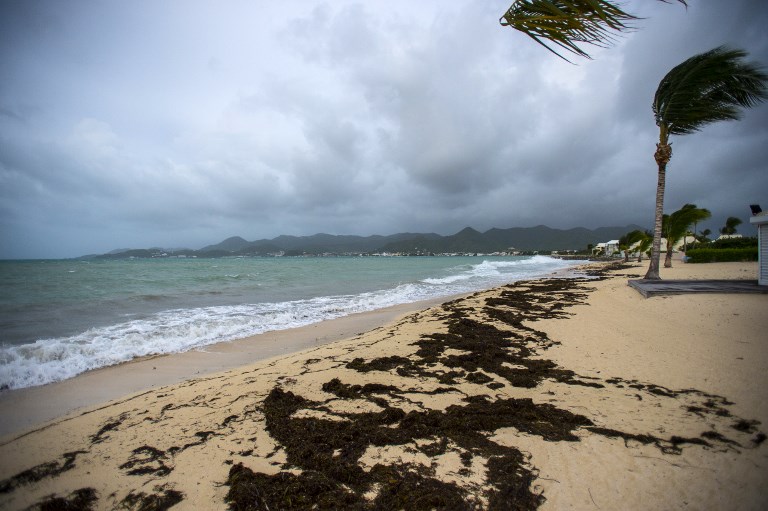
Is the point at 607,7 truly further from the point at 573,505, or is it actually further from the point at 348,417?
the point at 348,417

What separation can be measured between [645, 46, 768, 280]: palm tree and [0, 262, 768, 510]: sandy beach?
10.5 m

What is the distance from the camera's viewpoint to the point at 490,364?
5.57m

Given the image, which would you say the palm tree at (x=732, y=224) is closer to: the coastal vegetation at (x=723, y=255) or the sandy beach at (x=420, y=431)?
the coastal vegetation at (x=723, y=255)

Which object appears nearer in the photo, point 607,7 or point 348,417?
point 607,7

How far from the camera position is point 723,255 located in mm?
26328

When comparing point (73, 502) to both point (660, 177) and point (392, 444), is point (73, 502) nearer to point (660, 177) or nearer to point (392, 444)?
point (392, 444)

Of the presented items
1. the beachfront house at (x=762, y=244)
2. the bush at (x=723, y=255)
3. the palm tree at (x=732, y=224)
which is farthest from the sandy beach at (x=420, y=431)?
the palm tree at (x=732, y=224)

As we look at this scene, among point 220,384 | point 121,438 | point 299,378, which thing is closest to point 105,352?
point 220,384

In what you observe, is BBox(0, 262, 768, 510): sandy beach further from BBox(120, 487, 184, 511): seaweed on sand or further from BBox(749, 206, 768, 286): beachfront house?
BBox(749, 206, 768, 286): beachfront house

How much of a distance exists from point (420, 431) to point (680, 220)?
113 feet

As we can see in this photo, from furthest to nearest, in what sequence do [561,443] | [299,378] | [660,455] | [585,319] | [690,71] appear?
[690,71] < [585,319] < [299,378] < [561,443] < [660,455]

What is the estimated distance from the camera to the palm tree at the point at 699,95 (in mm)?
11633

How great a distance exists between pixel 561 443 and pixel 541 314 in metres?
7.47

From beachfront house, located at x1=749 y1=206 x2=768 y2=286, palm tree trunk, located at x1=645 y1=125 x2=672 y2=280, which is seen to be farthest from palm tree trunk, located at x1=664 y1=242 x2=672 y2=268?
beachfront house, located at x1=749 y1=206 x2=768 y2=286
